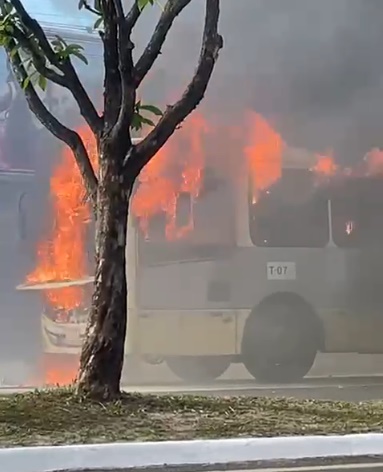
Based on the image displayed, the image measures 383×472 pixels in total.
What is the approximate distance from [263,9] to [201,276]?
1732mm

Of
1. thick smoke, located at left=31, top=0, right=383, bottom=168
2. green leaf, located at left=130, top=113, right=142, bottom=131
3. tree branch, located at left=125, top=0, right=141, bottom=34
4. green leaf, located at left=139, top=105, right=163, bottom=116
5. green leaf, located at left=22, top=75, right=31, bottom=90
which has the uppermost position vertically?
thick smoke, located at left=31, top=0, right=383, bottom=168

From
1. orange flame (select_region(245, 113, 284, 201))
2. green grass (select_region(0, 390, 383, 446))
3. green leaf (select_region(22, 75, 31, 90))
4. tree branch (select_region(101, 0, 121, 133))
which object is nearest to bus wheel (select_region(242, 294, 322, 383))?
orange flame (select_region(245, 113, 284, 201))

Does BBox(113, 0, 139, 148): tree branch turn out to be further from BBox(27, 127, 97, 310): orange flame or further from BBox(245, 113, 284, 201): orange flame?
BBox(245, 113, 284, 201): orange flame

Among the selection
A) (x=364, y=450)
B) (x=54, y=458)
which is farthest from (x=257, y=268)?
(x=54, y=458)

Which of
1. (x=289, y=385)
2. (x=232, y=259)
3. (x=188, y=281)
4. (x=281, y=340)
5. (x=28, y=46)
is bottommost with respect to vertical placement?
(x=289, y=385)

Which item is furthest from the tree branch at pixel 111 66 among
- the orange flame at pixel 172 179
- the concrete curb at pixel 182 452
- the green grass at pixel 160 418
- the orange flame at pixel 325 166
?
the orange flame at pixel 325 166

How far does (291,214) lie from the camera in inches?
159

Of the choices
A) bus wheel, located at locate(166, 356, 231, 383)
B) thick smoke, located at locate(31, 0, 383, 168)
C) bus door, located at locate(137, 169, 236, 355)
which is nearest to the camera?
bus door, located at locate(137, 169, 236, 355)

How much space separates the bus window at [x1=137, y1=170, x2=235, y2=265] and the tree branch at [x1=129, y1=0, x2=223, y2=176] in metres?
1.54

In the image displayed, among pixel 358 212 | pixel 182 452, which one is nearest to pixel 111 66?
pixel 182 452

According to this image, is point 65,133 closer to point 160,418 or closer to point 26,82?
Result: point 26,82

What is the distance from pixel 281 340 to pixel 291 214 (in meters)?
0.73

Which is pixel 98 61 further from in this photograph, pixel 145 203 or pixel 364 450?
pixel 364 450

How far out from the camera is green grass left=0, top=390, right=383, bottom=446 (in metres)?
1.68
